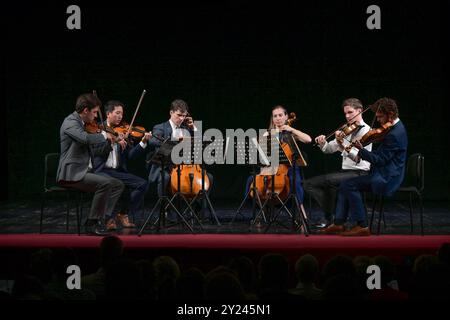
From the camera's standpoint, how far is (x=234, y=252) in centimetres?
427

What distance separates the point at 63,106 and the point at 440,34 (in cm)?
535

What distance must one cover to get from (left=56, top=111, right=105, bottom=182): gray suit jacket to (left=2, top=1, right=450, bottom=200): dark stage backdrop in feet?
11.3

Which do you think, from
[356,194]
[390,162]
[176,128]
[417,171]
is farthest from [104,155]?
[417,171]

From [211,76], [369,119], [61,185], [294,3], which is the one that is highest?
[294,3]

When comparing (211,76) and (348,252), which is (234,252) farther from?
(211,76)

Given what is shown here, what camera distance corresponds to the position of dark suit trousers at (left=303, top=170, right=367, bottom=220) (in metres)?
5.69

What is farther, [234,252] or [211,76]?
[211,76]

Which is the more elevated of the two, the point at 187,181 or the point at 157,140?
the point at 157,140

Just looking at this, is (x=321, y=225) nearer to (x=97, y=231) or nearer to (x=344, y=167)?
(x=344, y=167)

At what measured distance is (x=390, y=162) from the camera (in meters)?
5.17

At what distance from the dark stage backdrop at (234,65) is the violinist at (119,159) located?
261 cm

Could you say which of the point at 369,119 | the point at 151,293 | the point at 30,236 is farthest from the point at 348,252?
the point at 369,119

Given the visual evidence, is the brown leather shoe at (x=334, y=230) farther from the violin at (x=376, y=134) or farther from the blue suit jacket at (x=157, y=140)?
the blue suit jacket at (x=157, y=140)

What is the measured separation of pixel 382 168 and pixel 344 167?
0.60m
